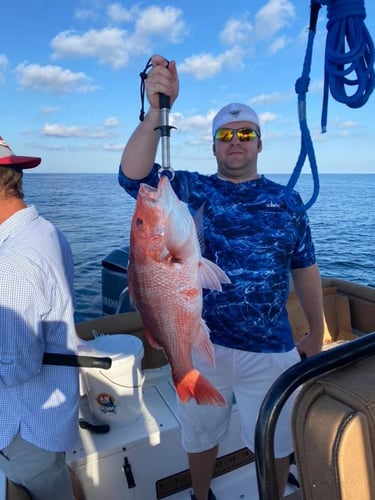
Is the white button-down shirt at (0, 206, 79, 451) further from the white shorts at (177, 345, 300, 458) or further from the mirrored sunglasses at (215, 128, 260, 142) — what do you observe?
the mirrored sunglasses at (215, 128, 260, 142)

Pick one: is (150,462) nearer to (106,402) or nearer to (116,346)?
(106,402)

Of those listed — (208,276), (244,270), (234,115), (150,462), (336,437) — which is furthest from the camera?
(150,462)

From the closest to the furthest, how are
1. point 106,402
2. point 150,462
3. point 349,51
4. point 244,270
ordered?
1. point 349,51
2. point 244,270
3. point 150,462
4. point 106,402

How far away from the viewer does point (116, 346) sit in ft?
9.05

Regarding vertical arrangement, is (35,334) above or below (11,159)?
below

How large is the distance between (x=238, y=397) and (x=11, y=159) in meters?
1.73

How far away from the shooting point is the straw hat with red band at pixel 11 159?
1861 millimetres

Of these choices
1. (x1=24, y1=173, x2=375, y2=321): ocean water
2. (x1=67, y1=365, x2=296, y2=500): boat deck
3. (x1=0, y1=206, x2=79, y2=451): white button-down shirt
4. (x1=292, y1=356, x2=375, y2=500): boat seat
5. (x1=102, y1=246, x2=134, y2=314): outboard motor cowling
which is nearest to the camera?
(x1=292, y1=356, x2=375, y2=500): boat seat

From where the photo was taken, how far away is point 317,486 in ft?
3.30

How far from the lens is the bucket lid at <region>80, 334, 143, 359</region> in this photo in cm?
265

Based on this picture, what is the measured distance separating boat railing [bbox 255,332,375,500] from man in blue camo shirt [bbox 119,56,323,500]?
40.0 inches

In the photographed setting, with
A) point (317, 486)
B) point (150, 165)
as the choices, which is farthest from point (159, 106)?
point (317, 486)

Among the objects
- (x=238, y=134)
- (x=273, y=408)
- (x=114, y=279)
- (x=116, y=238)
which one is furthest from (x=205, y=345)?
(x=116, y=238)

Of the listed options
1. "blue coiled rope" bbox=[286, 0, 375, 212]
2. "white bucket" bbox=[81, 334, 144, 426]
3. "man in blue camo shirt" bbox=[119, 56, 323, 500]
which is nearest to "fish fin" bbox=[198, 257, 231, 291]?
"man in blue camo shirt" bbox=[119, 56, 323, 500]
